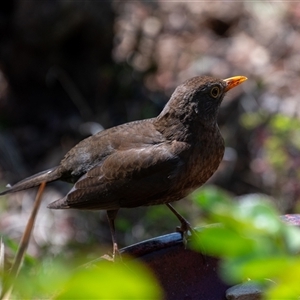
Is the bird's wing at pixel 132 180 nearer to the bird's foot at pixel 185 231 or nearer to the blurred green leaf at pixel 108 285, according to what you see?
the bird's foot at pixel 185 231

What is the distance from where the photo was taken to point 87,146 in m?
4.31

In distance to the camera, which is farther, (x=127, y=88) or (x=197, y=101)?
(x=127, y=88)

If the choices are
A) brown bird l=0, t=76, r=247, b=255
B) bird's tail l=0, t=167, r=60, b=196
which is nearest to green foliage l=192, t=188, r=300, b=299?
brown bird l=0, t=76, r=247, b=255

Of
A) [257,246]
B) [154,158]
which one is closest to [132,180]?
[154,158]

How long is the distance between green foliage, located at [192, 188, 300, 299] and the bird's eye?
117 inches

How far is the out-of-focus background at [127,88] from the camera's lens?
6.68 metres

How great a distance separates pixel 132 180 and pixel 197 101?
2.24 feet

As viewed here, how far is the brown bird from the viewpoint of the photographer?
3898 millimetres

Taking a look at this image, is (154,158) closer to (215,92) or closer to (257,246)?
(215,92)

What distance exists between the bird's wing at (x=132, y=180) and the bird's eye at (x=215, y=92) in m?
0.44

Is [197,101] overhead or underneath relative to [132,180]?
overhead

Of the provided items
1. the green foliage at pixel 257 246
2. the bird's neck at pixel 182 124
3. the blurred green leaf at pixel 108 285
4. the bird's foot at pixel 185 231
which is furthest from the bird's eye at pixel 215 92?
the blurred green leaf at pixel 108 285

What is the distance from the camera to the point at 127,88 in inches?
322

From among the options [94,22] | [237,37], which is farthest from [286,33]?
[94,22]
